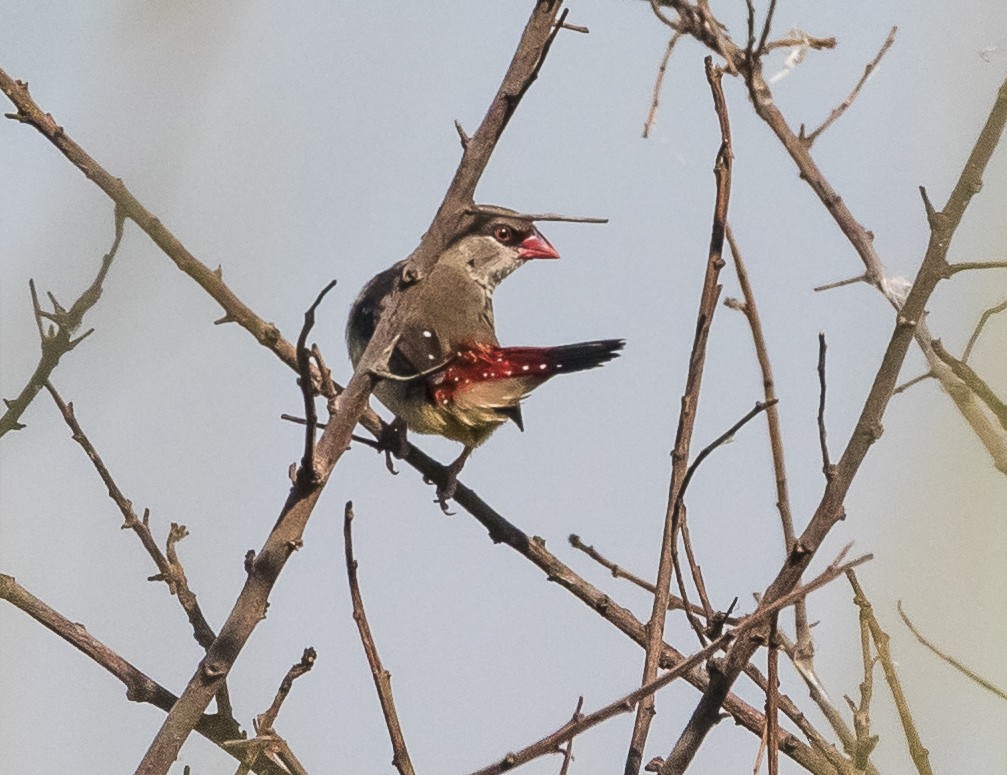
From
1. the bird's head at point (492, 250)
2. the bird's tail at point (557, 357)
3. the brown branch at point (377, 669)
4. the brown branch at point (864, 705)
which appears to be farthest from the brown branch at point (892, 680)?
the bird's head at point (492, 250)

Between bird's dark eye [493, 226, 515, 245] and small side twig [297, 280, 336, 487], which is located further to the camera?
bird's dark eye [493, 226, 515, 245]

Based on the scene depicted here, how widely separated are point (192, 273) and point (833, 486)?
1.15m

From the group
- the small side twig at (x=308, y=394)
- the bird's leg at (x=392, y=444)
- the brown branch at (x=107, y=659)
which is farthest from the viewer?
the bird's leg at (x=392, y=444)

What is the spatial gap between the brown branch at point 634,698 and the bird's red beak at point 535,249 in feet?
11.1

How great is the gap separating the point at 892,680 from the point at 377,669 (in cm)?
86

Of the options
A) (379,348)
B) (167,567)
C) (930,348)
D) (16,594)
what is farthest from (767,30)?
(16,594)

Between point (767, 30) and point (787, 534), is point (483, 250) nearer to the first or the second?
point (767, 30)

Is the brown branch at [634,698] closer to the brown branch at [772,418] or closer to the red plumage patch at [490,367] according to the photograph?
the brown branch at [772,418]

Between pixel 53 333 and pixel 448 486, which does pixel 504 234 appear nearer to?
pixel 448 486

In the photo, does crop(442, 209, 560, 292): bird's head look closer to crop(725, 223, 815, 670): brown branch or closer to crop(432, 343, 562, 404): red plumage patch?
crop(432, 343, 562, 404): red plumage patch

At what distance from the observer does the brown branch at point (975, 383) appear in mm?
2016

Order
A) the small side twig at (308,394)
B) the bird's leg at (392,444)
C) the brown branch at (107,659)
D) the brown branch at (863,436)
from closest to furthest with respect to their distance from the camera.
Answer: the small side twig at (308,394), the brown branch at (863,436), the brown branch at (107,659), the bird's leg at (392,444)

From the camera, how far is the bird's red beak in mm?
5145

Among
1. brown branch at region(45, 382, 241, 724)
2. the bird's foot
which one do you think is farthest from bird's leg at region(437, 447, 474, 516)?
brown branch at region(45, 382, 241, 724)
